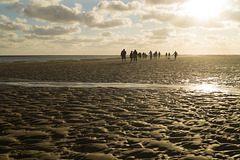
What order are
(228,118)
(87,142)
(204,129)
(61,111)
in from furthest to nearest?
(61,111) < (228,118) < (204,129) < (87,142)

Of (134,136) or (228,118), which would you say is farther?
(228,118)

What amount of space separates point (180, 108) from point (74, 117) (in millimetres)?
4108

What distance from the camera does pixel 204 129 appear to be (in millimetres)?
5488

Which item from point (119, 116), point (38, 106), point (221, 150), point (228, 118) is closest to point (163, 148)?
point (221, 150)

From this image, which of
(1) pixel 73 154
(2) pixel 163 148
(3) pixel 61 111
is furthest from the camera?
(3) pixel 61 111

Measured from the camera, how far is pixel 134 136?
201 inches

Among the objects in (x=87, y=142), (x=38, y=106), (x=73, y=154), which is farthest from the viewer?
(x=38, y=106)

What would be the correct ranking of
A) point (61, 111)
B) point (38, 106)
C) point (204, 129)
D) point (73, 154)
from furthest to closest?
point (38, 106)
point (61, 111)
point (204, 129)
point (73, 154)

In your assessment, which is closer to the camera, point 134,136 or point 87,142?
point 87,142

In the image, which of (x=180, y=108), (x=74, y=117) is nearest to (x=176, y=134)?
(x=180, y=108)

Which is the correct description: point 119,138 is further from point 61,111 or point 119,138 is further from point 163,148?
point 61,111

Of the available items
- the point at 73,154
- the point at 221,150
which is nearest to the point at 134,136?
the point at 73,154

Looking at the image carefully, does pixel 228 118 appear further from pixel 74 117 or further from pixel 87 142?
pixel 74 117

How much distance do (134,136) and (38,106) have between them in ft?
16.0
